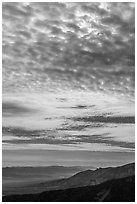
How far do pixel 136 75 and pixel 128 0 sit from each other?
570 cm

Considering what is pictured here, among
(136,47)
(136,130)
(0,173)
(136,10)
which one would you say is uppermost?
(136,10)

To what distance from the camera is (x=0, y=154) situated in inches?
803

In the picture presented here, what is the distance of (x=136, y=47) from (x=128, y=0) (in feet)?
11.7

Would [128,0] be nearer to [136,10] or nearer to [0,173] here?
[136,10]

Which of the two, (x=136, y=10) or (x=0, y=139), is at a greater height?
(x=136, y=10)

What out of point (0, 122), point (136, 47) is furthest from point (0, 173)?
point (136, 47)

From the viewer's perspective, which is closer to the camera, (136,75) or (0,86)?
(0,86)

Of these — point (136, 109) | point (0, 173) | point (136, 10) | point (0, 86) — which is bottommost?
point (0, 173)

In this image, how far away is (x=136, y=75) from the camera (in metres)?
22.0

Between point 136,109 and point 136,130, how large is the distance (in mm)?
1651

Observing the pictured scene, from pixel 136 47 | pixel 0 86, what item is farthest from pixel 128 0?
pixel 0 86

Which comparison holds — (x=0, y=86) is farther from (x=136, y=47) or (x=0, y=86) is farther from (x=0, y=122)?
(x=136, y=47)

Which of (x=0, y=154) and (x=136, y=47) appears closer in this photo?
(x=0, y=154)

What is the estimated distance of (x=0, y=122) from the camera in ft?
67.7
